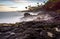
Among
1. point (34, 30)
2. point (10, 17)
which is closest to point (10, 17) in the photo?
point (10, 17)

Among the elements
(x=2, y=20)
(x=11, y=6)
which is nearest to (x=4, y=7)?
(x=11, y=6)

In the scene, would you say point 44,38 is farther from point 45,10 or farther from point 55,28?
point 45,10

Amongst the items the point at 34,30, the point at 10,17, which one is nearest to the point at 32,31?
the point at 34,30

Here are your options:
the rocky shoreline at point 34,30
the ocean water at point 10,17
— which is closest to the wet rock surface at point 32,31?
the rocky shoreline at point 34,30

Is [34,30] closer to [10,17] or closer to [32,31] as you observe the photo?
[32,31]

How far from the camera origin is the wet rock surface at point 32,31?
6.18 ft

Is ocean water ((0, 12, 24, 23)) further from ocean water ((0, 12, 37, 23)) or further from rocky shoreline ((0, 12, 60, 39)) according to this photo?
rocky shoreline ((0, 12, 60, 39))

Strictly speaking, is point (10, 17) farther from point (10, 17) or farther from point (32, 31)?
point (32, 31)

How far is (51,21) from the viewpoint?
2.23m

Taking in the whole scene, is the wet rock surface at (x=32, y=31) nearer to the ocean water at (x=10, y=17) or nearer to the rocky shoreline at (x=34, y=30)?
the rocky shoreline at (x=34, y=30)

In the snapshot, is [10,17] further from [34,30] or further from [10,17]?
[34,30]

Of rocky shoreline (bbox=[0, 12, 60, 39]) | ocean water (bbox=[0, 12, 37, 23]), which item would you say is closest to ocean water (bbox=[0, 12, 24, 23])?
ocean water (bbox=[0, 12, 37, 23])

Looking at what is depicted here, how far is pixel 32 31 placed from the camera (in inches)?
74.8

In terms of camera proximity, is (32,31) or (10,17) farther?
(10,17)
